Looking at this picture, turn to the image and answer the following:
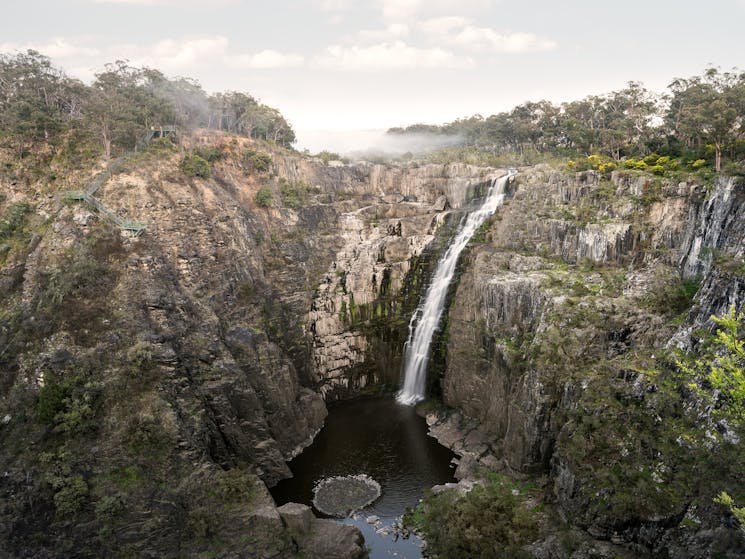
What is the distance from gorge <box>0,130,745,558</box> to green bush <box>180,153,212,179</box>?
1.04 m

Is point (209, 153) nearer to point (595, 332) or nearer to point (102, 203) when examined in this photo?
point (102, 203)

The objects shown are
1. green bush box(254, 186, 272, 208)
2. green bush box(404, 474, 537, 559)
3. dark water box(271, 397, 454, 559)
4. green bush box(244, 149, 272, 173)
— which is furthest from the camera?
green bush box(244, 149, 272, 173)

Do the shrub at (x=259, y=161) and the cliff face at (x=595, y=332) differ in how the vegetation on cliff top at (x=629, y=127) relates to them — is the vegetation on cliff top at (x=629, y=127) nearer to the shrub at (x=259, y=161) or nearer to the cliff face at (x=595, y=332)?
the cliff face at (x=595, y=332)

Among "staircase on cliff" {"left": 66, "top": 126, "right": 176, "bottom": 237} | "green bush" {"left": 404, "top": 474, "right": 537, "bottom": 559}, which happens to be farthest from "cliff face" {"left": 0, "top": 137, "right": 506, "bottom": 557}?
"green bush" {"left": 404, "top": 474, "right": 537, "bottom": 559}

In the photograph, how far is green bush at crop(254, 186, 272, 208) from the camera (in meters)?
52.0

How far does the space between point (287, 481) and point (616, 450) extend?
2298cm

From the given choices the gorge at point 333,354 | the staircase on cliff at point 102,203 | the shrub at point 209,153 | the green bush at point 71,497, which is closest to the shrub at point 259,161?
the gorge at point 333,354

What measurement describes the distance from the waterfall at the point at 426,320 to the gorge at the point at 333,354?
13.7 inches

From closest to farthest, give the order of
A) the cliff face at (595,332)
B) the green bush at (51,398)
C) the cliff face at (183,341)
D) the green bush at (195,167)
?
the cliff face at (595,332), the cliff face at (183,341), the green bush at (51,398), the green bush at (195,167)

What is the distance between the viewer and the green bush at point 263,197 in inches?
2047

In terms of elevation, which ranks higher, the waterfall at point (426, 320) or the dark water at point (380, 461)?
the waterfall at point (426, 320)

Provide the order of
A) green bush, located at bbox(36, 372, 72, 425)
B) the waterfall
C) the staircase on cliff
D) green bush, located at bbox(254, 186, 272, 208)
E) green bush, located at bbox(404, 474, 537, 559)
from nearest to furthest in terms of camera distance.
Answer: green bush, located at bbox(404, 474, 537, 559), green bush, located at bbox(36, 372, 72, 425), the staircase on cliff, the waterfall, green bush, located at bbox(254, 186, 272, 208)

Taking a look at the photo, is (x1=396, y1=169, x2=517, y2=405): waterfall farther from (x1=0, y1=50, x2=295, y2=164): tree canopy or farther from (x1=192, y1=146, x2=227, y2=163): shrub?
(x1=0, y1=50, x2=295, y2=164): tree canopy

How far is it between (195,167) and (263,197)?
7.77 m
